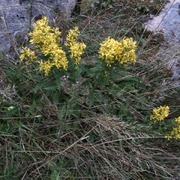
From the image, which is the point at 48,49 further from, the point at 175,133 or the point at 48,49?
the point at 175,133

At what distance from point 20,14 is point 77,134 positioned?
90 centimetres

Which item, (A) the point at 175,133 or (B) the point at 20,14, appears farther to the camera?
(B) the point at 20,14

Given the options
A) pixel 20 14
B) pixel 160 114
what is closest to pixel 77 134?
pixel 160 114

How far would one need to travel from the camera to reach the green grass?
2.04 metres

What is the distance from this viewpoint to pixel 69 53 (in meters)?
1.84

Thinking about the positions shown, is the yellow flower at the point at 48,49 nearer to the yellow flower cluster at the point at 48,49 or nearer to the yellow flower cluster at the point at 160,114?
the yellow flower cluster at the point at 48,49

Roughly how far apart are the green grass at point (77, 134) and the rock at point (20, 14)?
0.61ft

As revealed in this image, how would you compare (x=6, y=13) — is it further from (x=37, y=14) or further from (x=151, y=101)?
(x=151, y=101)

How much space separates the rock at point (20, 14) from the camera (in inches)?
97.0

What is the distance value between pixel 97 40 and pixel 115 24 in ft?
0.90

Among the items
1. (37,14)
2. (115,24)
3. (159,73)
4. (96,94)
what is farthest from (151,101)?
(37,14)

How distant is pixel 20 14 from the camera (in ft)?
8.46

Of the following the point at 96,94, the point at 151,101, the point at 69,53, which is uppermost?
the point at 69,53

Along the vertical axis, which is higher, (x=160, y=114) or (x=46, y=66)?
(x=46, y=66)
